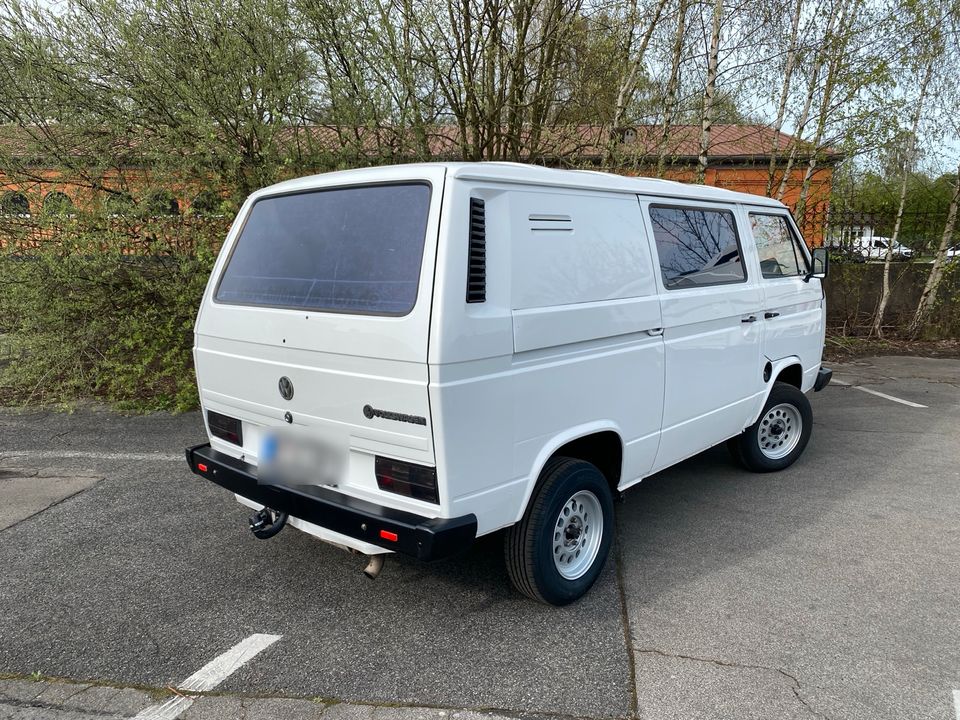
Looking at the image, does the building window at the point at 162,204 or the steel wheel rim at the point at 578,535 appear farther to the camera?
the building window at the point at 162,204

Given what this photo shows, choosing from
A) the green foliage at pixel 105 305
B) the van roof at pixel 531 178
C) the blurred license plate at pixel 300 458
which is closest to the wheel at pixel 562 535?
the blurred license plate at pixel 300 458

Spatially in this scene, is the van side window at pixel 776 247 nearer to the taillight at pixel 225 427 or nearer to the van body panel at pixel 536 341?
the van body panel at pixel 536 341

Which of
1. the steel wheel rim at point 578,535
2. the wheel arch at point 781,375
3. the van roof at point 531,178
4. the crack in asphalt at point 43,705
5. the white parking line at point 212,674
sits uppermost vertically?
the van roof at point 531,178

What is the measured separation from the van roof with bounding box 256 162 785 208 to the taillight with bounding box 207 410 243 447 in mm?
1179

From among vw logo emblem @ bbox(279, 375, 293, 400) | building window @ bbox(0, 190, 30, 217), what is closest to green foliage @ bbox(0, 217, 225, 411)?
building window @ bbox(0, 190, 30, 217)

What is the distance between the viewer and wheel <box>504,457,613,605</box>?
283 cm

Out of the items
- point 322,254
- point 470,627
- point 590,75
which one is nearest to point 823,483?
point 470,627

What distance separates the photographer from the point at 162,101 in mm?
6102

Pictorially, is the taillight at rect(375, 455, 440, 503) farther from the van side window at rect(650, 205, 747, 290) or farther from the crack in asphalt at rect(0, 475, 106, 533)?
the crack in asphalt at rect(0, 475, 106, 533)

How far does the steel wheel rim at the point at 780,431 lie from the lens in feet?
15.8

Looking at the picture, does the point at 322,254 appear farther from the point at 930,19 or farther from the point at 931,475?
the point at 930,19

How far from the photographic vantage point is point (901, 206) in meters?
10.5

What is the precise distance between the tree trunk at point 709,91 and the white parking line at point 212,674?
7.58 metres

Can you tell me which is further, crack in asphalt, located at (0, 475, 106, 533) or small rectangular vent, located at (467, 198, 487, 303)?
crack in asphalt, located at (0, 475, 106, 533)
